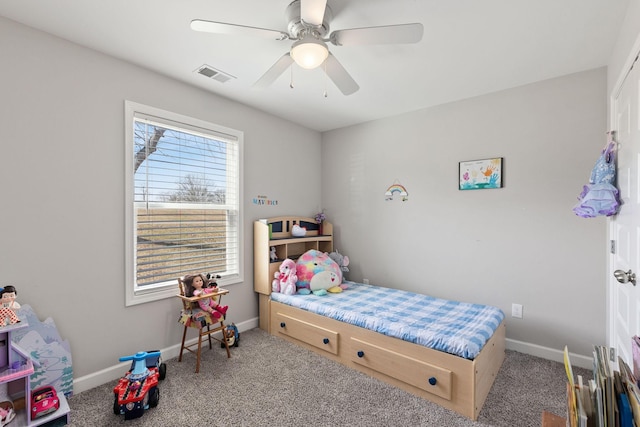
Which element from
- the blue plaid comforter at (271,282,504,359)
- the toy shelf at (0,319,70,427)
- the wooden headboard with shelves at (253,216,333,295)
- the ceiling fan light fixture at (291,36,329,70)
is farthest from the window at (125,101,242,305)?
the ceiling fan light fixture at (291,36,329,70)

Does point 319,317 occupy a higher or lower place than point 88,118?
lower

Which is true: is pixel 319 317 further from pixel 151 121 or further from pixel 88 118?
pixel 88 118

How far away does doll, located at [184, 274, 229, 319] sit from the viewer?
98.0 inches

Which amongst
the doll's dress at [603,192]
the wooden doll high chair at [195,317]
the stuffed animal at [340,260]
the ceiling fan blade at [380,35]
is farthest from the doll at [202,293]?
the doll's dress at [603,192]

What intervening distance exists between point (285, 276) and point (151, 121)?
1862 millimetres

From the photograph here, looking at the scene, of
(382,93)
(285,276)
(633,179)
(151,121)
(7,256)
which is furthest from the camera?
(285,276)

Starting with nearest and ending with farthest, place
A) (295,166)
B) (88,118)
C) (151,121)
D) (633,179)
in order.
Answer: (633,179)
(88,118)
(151,121)
(295,166)

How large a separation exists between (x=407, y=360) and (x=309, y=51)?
2065 mm

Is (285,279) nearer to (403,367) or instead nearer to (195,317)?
(195,317)

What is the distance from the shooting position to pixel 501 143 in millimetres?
2766

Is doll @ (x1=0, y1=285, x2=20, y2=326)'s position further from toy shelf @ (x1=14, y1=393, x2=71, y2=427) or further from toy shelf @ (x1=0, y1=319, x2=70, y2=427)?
toy shelf @ (x1=14, y1=393, x2=71, y2=427)

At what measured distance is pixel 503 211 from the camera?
2.76 m

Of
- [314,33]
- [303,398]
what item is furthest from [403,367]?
[314,33]

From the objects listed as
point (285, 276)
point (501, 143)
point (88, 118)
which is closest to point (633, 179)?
point (501, 143)
